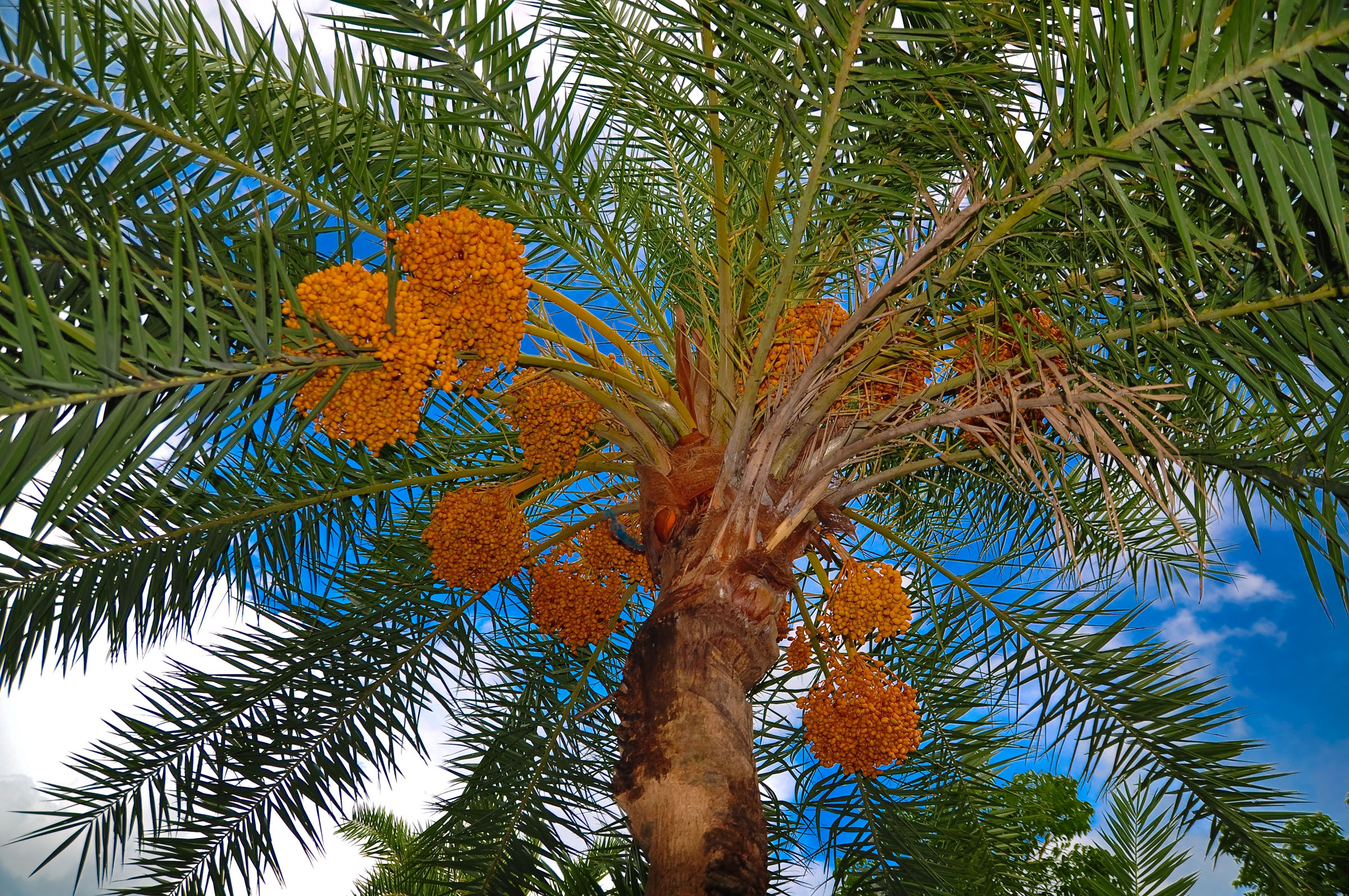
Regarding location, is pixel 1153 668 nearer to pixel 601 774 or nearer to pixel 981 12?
pixel 601 774

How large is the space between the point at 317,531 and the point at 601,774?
1.95 m

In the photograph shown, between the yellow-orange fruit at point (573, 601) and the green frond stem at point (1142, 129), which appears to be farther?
the yellow-orange fruit at point (573, 601)

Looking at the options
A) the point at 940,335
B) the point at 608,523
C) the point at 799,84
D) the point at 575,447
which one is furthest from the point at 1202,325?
the point at 608,523

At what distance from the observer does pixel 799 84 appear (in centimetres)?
310

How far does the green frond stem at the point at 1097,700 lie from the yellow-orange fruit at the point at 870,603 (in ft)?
2.21

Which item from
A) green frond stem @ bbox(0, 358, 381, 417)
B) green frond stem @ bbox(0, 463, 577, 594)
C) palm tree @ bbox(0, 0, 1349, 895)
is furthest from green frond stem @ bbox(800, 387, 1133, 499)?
green frond stem @ bbox(0, 358, 381, 417)

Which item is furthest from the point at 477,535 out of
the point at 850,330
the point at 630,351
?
the point at 850,330

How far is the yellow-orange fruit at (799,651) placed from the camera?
4273 millimetres

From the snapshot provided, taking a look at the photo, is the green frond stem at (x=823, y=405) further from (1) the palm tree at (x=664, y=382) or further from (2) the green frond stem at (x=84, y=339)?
(2) the green frond stem at (x=84, y=339)

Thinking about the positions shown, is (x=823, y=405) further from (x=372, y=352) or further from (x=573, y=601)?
(x=372, y=352)

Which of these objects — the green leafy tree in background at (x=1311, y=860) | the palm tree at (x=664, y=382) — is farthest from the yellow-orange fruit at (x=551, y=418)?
the green leafy tree in background at (x=1311, y=860)

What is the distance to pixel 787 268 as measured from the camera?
3.42 metres

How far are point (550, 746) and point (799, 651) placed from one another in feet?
4.73

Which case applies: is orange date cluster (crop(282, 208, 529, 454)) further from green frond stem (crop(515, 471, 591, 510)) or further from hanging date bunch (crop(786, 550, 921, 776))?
green frond stem (crop(515, 471, 591, 510))
